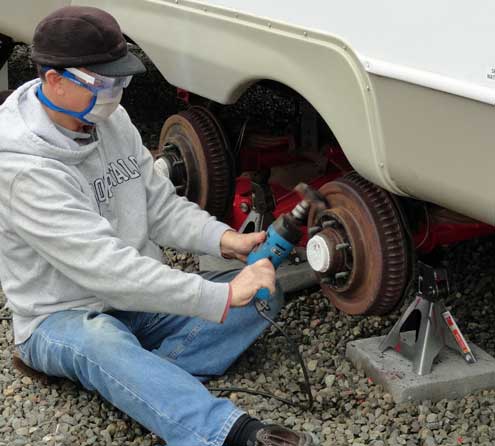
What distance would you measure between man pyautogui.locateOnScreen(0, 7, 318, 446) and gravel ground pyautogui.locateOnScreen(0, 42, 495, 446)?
158 millimetres

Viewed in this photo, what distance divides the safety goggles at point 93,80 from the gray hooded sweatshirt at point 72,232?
0.15m

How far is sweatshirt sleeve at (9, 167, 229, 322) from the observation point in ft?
8.71

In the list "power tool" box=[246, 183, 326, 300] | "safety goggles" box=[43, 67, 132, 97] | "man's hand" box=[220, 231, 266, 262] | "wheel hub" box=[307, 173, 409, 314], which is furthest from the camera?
"man's hand" box=[220, 231, 266, 262]

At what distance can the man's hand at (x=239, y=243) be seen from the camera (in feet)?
10.1

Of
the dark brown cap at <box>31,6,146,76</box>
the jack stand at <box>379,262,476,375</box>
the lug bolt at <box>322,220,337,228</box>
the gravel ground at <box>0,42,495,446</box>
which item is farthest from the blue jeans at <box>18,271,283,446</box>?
the dark brown cap at <box>31,6,146,76</box>

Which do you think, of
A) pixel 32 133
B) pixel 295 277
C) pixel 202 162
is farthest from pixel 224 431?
pixel 202 162

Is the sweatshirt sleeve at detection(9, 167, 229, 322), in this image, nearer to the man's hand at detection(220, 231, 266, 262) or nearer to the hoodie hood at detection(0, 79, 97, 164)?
the hoodie hood at detection(0, 79, 97, 164)

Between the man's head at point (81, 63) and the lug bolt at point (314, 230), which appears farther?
the lug bolt at point (314, 230)

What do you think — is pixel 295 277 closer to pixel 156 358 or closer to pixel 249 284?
pixel 249 284

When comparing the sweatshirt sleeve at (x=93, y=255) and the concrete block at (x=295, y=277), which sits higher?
the sweatshirt sleeve at (x=93, y=255)

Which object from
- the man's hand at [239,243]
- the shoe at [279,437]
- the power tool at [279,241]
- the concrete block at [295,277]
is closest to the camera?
the shoe at [279,437]

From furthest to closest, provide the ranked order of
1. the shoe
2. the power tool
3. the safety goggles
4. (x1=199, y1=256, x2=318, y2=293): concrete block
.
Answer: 1. (x1=199, y1=256, x2=318, y2=293): concrete block
2. the power tool
3. the safety goggles
4. the shoe

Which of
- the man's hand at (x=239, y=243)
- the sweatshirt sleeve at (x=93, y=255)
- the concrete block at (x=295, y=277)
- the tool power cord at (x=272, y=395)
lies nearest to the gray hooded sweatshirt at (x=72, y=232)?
the sweatshirt sleeve at (x=93, y=255)

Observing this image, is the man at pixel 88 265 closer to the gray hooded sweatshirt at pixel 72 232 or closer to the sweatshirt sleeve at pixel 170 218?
the gray hooded sweatshirt at pixel 72 232
